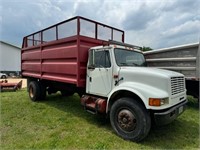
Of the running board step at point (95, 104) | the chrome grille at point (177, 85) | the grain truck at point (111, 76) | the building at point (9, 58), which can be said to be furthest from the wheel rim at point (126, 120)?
the building at point (9, 58)

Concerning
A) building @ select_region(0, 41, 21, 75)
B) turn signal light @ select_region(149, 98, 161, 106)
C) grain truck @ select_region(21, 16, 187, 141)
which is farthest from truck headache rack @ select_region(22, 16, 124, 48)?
building @ select_region(0, 41, 21, 75)

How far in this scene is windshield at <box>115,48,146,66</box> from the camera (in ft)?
14.7

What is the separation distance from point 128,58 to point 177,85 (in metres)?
1.44

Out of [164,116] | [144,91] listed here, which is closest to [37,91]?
[144,91]

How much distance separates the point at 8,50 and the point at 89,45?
2951cm

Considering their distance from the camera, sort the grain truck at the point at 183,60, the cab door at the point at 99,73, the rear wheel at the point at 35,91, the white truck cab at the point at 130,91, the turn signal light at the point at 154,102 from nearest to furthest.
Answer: the turn signal light at the point at 154,102 → the white truck cab at the point at 130,91 → the cab door at the point at 99,73 → the grain truck at the point at 183,60 → the rear wheel at the point at 35,91

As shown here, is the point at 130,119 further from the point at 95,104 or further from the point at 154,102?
the point at 95,104

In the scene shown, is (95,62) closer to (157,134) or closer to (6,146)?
(157,134)

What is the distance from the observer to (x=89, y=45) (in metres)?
5.25

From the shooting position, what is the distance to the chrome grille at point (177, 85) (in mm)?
3752

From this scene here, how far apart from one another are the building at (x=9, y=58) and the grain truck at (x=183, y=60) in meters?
28.1

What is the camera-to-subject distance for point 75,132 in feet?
13.9

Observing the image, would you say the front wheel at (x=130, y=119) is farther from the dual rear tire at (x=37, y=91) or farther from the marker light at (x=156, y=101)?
the dual rear tire at (x=37, y=91)

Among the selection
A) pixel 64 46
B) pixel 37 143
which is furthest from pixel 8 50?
pixel 37 143
